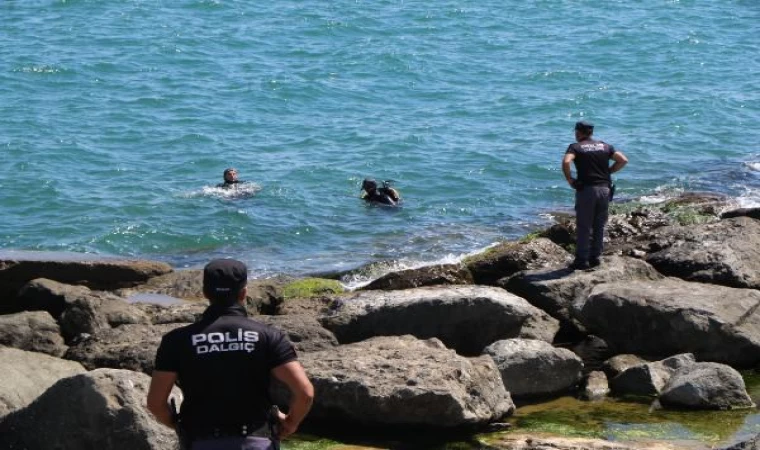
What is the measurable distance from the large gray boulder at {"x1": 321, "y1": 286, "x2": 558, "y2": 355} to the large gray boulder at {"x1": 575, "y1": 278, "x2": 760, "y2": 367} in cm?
74

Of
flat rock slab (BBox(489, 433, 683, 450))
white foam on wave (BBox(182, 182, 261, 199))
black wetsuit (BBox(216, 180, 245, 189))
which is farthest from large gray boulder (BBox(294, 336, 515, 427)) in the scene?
black wetsuit (BBox(216, 180, 245, 189))

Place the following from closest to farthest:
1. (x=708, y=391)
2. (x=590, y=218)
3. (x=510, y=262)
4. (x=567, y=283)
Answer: (x=708, y=391) → (x=567, y=283) → (x=590, y=218) → (x=510, y=262)

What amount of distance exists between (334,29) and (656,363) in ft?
101

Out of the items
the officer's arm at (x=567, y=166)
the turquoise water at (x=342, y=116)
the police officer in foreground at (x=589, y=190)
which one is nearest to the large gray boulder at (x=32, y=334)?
the officer's arm at (x=567, y=166)

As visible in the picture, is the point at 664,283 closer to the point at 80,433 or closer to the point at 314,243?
the point at 80,433

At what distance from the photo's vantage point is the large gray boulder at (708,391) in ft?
40.9

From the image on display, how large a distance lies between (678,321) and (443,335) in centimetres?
242

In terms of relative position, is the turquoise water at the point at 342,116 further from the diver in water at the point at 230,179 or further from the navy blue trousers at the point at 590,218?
the navy blue trousers at the point at 590,218

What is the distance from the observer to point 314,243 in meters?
23.9

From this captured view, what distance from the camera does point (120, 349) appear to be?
13.2 m

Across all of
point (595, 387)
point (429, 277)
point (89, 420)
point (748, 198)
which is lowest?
point (748, 198)

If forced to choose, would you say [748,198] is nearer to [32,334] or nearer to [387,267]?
[387,267]

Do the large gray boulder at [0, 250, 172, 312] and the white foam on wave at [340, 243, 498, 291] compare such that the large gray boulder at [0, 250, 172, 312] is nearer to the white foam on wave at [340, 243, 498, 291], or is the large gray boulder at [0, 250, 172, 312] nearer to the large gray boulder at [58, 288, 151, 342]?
the large gray boulder at [58, 288, 151, 342]

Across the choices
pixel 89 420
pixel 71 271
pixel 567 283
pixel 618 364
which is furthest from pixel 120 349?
pixel 567 283
